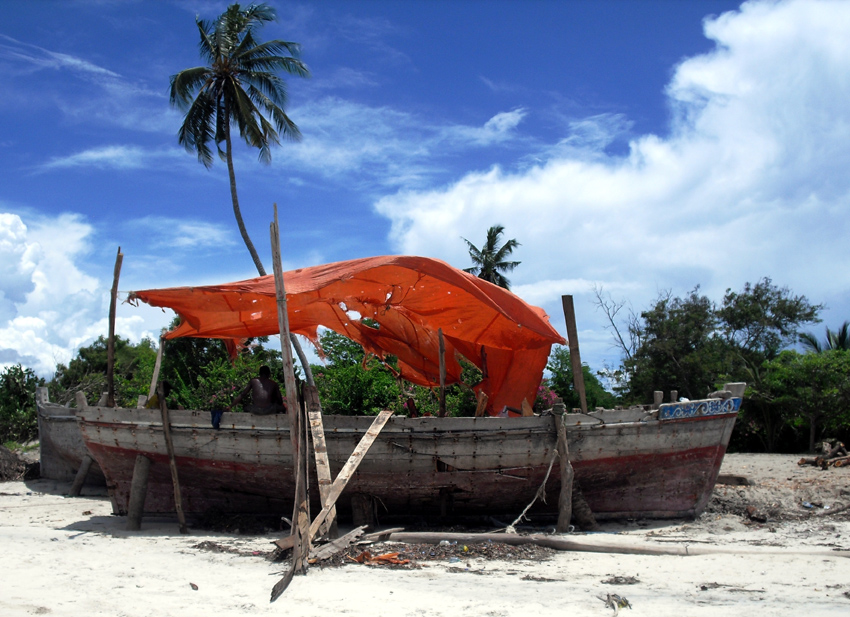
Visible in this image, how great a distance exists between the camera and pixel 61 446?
43.3ft

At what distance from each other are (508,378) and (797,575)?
4773 mm

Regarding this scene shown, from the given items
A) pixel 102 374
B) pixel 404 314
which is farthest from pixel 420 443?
pixel 102 374

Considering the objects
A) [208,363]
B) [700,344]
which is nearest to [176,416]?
[208,363]

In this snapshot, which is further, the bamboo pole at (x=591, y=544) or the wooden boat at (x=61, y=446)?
the wooden boat at (x=61, y=446)

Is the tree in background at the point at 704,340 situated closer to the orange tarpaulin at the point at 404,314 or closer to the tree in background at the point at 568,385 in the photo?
the tree in background at the point at 568,385

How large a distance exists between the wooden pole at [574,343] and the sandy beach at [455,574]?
1860 millimetres

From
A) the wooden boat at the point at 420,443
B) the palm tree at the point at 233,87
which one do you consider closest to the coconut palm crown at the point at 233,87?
the palm tree at the point at 233,87

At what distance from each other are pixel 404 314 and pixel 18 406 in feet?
50.8

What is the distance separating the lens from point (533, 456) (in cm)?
870

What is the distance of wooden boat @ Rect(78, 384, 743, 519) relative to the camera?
8.52m

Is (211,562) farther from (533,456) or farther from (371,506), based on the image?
(533,456)

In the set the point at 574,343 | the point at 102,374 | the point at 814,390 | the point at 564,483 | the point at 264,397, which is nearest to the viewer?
the point at 564,483

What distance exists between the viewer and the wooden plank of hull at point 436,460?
335 inches

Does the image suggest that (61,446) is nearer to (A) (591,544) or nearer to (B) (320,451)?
(B) (320,451)
